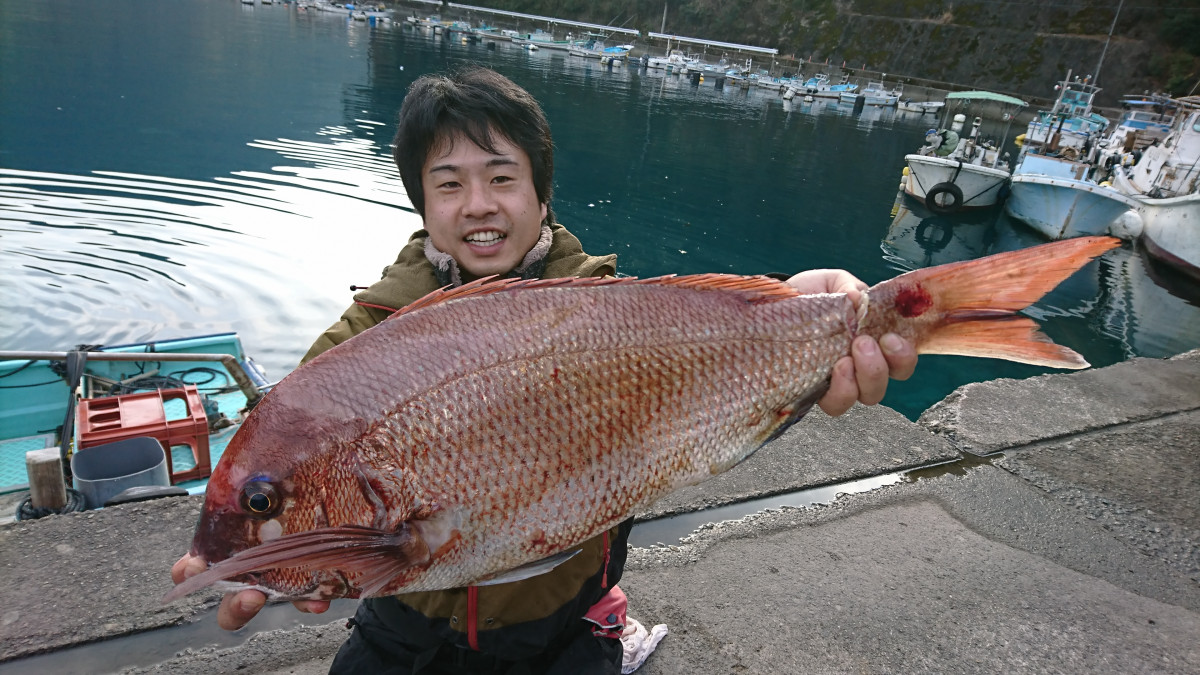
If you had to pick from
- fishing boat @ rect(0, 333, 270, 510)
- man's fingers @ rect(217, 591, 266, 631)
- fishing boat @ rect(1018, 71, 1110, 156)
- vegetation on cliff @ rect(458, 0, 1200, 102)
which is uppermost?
vegetation on cliff @ rect(458, 0, 1200, 102)

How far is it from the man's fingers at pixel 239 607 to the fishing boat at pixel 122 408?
3.63 metres

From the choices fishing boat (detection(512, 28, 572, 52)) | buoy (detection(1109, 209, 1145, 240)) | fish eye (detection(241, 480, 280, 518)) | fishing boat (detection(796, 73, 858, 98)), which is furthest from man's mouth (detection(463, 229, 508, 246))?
fishing boat (detection(512, 28, 572, 52))

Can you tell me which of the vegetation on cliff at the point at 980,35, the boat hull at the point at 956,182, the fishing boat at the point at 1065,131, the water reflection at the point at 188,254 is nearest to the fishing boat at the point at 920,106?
the vegetation on cliff at the point at 980,35

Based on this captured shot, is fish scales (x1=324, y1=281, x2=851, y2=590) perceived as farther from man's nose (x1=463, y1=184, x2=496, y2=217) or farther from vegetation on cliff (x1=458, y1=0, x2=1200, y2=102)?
vegetation on cliff (x1=458, y1=0, x2=1200, y2=102)

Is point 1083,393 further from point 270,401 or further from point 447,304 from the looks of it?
point 270,401

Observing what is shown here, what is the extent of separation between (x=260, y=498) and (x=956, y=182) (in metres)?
27.1

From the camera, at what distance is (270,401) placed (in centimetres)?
154

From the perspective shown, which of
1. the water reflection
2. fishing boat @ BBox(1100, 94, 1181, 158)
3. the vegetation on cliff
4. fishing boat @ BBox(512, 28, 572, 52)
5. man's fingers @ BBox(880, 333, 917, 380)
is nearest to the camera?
man's fingers @ BBox(880, 333, 917, 380)

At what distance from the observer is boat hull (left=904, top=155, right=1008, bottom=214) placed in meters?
23.5

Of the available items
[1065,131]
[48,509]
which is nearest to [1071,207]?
[1065,131]

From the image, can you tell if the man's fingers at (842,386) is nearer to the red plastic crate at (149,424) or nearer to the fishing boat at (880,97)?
the red plastic crate at (149,424)

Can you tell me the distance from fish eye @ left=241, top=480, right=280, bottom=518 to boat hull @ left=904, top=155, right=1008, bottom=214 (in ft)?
87.4

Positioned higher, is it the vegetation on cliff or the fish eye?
the vegetation on cliff

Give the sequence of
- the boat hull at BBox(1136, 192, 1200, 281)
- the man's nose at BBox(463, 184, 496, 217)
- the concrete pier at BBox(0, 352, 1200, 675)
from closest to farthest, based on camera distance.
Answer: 1. the man's nose at BBox(463, 184, 496, 217)
2. the concrete pier at BBox(0, 352, 1200, 675)
3. the boat hull at BBox(1136, 192, 1200, 281)
